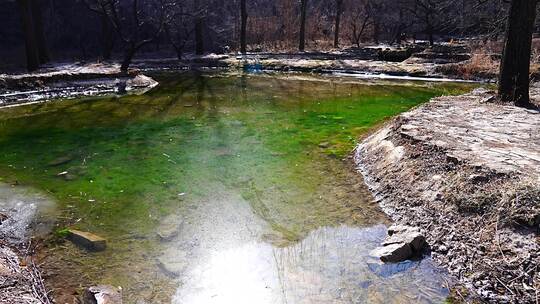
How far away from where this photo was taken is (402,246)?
455cm

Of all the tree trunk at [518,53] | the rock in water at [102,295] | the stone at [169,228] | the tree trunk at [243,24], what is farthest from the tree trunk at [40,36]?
the rock in water at [102,295]

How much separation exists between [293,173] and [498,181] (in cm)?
310

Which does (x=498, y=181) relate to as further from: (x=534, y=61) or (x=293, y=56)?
(x=293, y=56)

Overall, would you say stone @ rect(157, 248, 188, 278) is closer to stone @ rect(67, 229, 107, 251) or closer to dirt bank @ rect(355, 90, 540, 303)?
stone @ rect(67, 229, 107, 251)

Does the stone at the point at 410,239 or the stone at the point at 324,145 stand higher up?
the stone at the point at 324,145

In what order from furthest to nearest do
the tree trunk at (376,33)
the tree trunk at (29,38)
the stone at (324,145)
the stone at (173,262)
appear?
Answer: the tree trunk at (376,33) < the tree trunk at (29,38) < the stone at (324,145) < the stone at (173,262)

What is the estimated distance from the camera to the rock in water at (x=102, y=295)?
3898mm

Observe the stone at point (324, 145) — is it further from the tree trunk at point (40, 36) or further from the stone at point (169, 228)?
the tree trunk at point (40, 36)

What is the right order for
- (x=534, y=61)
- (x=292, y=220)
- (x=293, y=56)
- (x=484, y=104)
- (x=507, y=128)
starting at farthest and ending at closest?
(x=293, y=56), (x=534, y=61), (x=484, y=104), (x=507, y=128), (x=292, y=220)

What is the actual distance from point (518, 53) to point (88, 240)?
7954 mm

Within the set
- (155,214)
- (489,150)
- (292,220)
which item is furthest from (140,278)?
(489,150)

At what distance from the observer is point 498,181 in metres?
4.81

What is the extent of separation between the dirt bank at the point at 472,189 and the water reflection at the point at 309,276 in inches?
16.1

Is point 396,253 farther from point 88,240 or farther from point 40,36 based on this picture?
point 40,36
